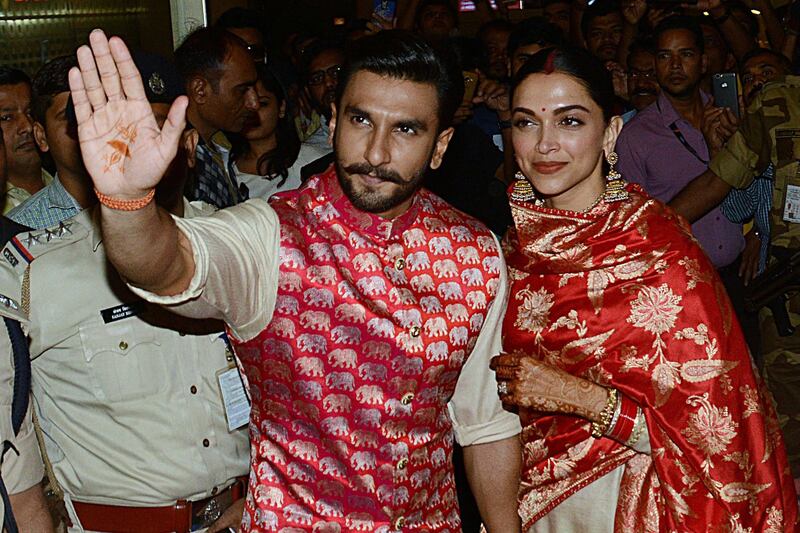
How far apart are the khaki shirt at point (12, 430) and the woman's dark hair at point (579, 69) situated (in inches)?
57.4

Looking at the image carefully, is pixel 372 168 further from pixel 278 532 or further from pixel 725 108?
pixel 725 108

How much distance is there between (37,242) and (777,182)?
3039 millimetres

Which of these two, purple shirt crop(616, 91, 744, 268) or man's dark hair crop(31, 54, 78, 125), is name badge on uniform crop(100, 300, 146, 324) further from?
purple shirt crop(616, 91, 744, 268)

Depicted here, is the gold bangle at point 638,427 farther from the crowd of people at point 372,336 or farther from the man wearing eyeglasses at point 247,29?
the man wearing eyeglasses at point 247,29

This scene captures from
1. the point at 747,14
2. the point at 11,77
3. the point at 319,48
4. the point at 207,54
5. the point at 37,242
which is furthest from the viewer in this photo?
the point at 747,14

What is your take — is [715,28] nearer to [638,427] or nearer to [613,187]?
[613,187]

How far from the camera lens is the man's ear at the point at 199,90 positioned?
4.17 metres

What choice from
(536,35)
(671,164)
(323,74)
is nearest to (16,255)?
(323,74)

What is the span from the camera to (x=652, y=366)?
260 centimetres

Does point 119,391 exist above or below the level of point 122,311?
below

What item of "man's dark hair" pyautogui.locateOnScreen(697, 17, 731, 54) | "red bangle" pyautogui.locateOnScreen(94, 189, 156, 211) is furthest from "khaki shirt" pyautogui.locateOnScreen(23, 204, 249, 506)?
"man's dark hair" pyautogui.locateOnScreen(697, 17, 731, 54)

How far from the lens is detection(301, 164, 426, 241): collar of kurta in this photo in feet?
7.41

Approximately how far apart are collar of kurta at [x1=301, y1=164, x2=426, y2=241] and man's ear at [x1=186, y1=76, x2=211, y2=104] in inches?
79.8

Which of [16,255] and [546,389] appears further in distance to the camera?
[546,389]
